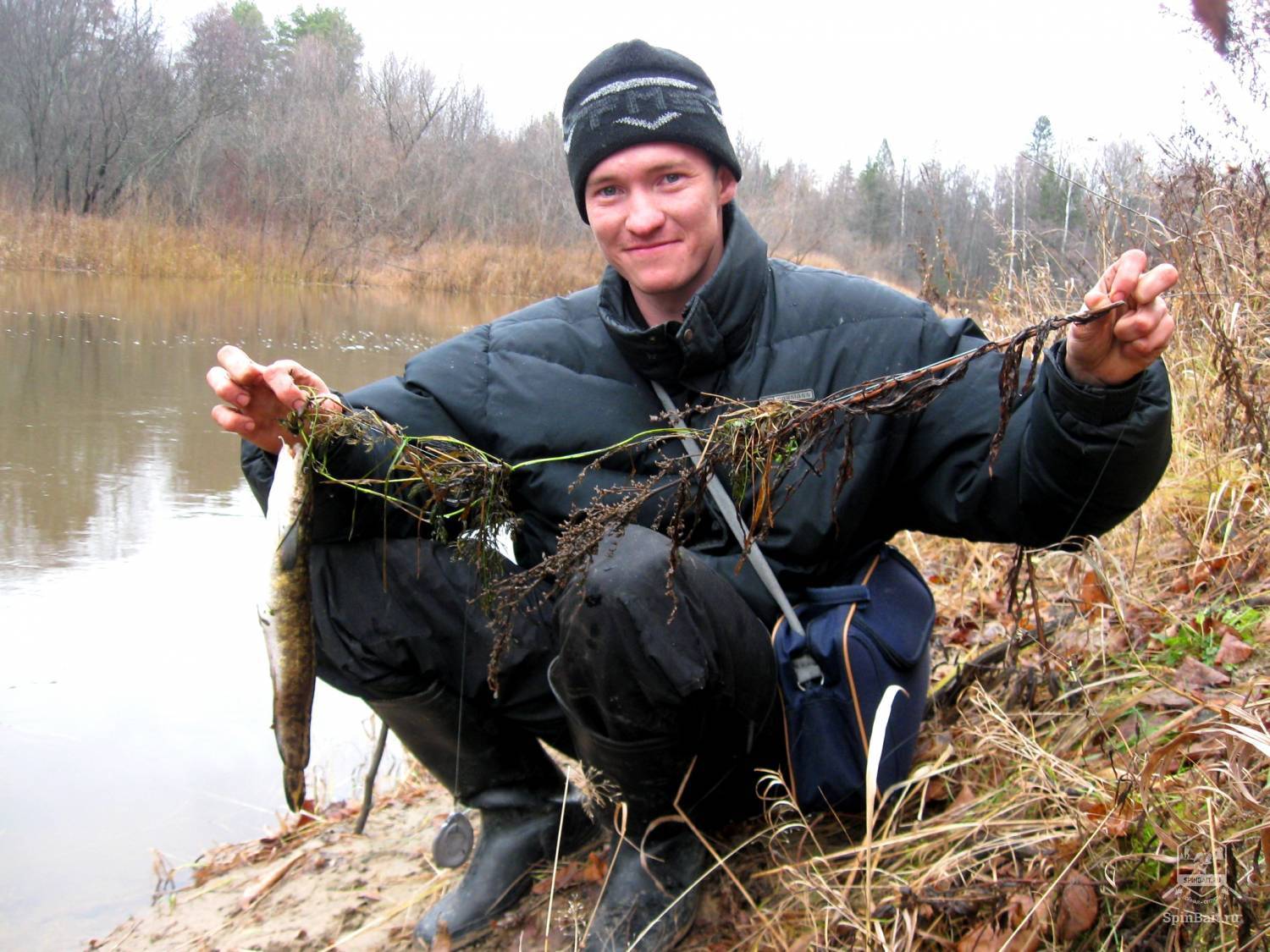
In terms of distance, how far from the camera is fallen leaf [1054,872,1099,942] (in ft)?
6.11

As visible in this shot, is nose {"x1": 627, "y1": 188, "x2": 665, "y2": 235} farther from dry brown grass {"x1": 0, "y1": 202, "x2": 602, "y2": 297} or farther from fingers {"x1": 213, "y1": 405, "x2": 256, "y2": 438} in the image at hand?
dry brown grass {"x1": 0, "y1": 202, "x2": 602, "y2": 297}

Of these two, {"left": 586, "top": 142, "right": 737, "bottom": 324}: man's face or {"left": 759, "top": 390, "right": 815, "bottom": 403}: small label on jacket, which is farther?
{"left": 586, "top": 142, "right": 737, "bottom": 324}: man's face

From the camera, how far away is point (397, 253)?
28516mm

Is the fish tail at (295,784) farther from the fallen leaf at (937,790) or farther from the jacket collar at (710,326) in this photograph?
the fallen leaf at (937,790)

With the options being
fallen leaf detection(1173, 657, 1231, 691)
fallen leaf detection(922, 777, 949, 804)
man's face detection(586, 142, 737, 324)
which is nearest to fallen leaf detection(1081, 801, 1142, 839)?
fallen leaf detection(922, 777, 949, 804)

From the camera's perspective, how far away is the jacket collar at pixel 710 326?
2.55 metres

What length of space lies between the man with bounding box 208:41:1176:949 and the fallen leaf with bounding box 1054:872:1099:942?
660 mm

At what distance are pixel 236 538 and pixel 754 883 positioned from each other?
4885 mm

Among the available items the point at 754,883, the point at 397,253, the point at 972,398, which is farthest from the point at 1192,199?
the point at 397,253

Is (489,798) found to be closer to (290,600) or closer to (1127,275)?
(290,600)

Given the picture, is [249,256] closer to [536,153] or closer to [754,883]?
[536,153]

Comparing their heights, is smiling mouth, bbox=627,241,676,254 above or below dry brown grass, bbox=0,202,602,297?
below

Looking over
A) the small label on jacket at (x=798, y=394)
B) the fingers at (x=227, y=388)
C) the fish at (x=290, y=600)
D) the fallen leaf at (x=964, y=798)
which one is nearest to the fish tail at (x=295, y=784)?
the fish at (x=290, y=600)

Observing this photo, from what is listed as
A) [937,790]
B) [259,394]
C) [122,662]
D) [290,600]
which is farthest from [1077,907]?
[122,662]
